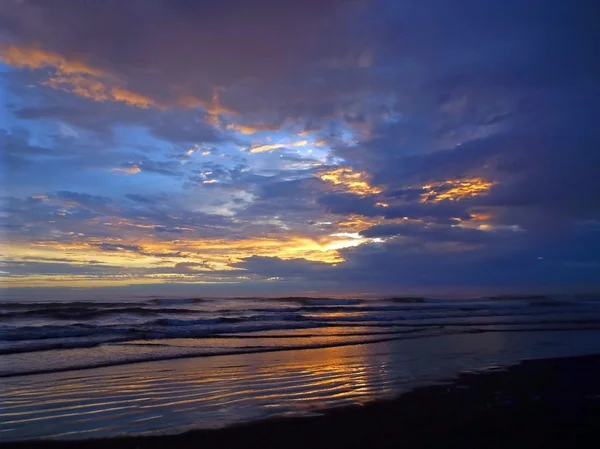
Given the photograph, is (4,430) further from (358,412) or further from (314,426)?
(358,412)

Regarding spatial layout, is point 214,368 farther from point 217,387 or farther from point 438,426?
point 438,426

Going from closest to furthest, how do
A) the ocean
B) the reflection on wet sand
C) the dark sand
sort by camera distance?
the dark sand < the reflection on wet sand < the ocean

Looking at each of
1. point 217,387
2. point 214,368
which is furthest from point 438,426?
point 214,368

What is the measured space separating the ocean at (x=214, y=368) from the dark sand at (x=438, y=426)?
1.74 feet

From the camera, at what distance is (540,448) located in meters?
6.45

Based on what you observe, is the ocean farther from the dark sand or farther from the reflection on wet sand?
the dark sand

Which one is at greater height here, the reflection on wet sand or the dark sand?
the reflection on wet sand

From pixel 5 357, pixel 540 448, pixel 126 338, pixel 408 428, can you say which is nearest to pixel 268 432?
pixel 408 428

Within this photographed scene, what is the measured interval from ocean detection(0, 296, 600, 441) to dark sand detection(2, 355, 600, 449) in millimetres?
530

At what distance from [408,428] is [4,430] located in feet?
22.1

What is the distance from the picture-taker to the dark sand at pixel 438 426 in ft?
21.8

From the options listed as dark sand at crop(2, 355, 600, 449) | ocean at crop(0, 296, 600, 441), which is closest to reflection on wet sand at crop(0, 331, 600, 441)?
ocean at crop(0, 296, 600, 441)

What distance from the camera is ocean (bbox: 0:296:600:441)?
8.11 metres

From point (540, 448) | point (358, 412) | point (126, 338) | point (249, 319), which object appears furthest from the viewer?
point (249, 319)
